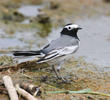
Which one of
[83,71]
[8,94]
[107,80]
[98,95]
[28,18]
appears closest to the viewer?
[8,94]

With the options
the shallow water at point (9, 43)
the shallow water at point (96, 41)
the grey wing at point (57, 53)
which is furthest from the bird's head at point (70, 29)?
the shallow water at point (9, 43)

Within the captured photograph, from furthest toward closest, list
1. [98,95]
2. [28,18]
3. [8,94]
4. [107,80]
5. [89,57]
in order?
[28,18], [89,57], [107,80], [98,95], [8,94]

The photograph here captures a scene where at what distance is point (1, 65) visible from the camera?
255 inches

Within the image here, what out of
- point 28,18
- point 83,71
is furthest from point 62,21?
point 83,71

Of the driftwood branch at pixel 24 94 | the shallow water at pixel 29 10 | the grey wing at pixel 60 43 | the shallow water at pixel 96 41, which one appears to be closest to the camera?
the driftwood branch at pixel 24 94

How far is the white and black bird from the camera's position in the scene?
17.8 ft

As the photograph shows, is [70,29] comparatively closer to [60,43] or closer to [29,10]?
[60,43]

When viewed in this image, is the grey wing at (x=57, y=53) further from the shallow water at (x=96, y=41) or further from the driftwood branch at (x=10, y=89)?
the shallow water at (x=96, y=41)

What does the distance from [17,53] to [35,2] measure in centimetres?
979

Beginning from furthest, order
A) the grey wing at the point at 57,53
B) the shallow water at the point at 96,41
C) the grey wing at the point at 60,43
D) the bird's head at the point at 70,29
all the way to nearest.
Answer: the shallow water at the point at 96,41 < the bird's head at the point at 70,29 < the grey wing at the point at 60,43 < the grey wing at the point at 57,53

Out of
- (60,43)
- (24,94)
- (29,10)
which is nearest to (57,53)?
(60,43)

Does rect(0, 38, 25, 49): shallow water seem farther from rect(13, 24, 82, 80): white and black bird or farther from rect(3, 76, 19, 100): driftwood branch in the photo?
rect(3, 76, 19, 100): driftwood branch

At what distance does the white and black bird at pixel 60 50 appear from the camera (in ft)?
17.8

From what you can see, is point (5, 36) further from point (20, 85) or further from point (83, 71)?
point (20, 85)
